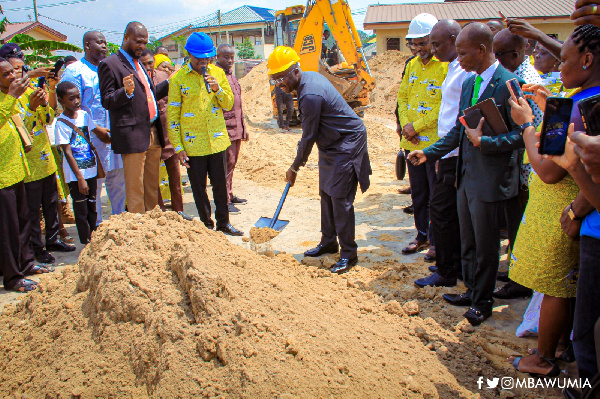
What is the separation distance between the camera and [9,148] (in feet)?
12.4

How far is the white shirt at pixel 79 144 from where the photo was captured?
449 cm

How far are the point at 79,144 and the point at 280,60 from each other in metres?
2.36

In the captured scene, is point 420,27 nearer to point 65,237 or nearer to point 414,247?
point 414,247

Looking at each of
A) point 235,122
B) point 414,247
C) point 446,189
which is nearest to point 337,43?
point 235,122

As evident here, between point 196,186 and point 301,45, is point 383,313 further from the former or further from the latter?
point 301,45

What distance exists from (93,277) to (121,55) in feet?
7.75

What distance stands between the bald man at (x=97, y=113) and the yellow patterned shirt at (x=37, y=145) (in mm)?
519

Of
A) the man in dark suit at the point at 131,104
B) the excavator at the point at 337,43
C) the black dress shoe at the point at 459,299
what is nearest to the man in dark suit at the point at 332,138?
the black dress shoe at the point at 459,299

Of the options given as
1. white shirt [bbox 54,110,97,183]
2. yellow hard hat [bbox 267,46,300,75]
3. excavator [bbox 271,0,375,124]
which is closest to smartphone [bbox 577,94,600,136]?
yellow hard hat [bbox 267,46,300,75]

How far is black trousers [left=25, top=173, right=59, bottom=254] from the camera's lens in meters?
4.33

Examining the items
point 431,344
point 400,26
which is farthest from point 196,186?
point 400,26

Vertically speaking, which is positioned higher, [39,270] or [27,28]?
[27,28]

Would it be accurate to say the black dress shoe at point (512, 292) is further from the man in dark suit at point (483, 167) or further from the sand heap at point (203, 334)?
the sand heap at point (203, 334)

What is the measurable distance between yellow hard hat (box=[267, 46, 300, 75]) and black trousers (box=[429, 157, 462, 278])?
1524 millimetres
